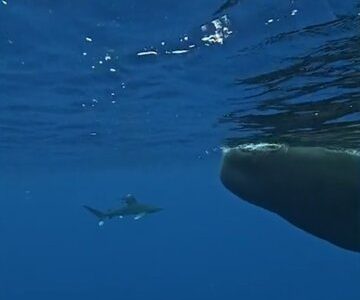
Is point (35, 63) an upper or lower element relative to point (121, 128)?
upper

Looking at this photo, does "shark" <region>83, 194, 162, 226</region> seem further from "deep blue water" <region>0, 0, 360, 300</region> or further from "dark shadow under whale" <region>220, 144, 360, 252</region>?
"dark shadow under whale" <region>220, 144, 360, 252</region>

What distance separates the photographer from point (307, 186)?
6.36 m

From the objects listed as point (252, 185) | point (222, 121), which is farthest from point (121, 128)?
point (252, 185)

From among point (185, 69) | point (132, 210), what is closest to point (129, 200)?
point (132, 210)

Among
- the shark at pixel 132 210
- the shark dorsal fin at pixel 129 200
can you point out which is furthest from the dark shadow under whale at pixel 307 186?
the shark at pixel 132 210

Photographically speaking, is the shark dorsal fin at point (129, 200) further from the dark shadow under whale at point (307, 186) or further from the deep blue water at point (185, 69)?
the dark shadow under whale at point (307, 186)

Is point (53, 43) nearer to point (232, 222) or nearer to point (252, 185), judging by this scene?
point (252, 185)

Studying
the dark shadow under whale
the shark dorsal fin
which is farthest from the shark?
the dark shadow under whale

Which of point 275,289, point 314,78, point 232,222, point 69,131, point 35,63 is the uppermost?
point 35,63

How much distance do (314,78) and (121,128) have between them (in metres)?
11.1

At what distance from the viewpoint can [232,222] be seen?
637 ft

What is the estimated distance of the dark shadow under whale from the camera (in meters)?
6.00

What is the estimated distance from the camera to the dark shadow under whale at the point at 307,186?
5996mm

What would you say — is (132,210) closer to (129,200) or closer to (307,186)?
(129,200)
